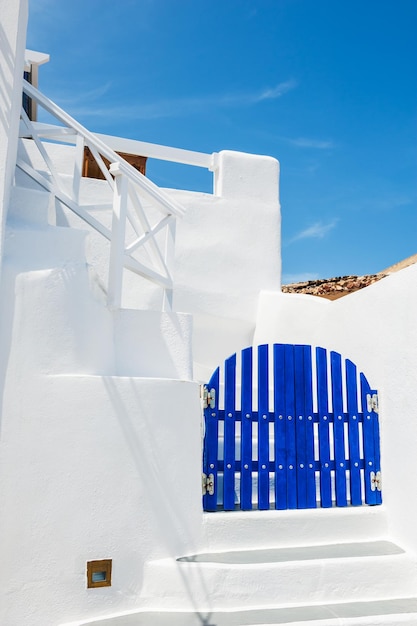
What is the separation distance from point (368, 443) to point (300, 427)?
752 millimetres

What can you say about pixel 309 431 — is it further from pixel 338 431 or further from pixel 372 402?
pixel 372 402

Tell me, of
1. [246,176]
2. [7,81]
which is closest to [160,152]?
[246,176]

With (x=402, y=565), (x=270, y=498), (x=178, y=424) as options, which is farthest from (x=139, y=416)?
(x=402, y=565)

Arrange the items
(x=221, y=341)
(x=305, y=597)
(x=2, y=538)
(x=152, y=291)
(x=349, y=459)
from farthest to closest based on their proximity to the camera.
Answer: (x=221, y=341) → (x=152, y=291) → (x=349, y=459) → (x=305, y=597) → (x=2, y=538)

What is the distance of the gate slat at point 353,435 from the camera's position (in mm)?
5109

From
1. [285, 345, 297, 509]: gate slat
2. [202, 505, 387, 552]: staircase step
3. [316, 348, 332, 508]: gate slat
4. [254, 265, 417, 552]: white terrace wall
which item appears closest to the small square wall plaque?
[202, 505, 387, 552]: staircase step

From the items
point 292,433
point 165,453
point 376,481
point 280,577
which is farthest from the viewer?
point 376,481

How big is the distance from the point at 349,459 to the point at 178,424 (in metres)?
1.86

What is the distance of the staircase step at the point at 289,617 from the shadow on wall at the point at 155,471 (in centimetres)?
47

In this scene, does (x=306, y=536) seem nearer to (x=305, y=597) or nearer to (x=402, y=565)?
(x=305, y=597)

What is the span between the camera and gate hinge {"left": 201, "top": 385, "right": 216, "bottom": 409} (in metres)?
4.84

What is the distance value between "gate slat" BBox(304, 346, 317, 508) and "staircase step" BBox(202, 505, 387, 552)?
149mm

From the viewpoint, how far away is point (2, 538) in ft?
12.7

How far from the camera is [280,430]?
16.5 feet
